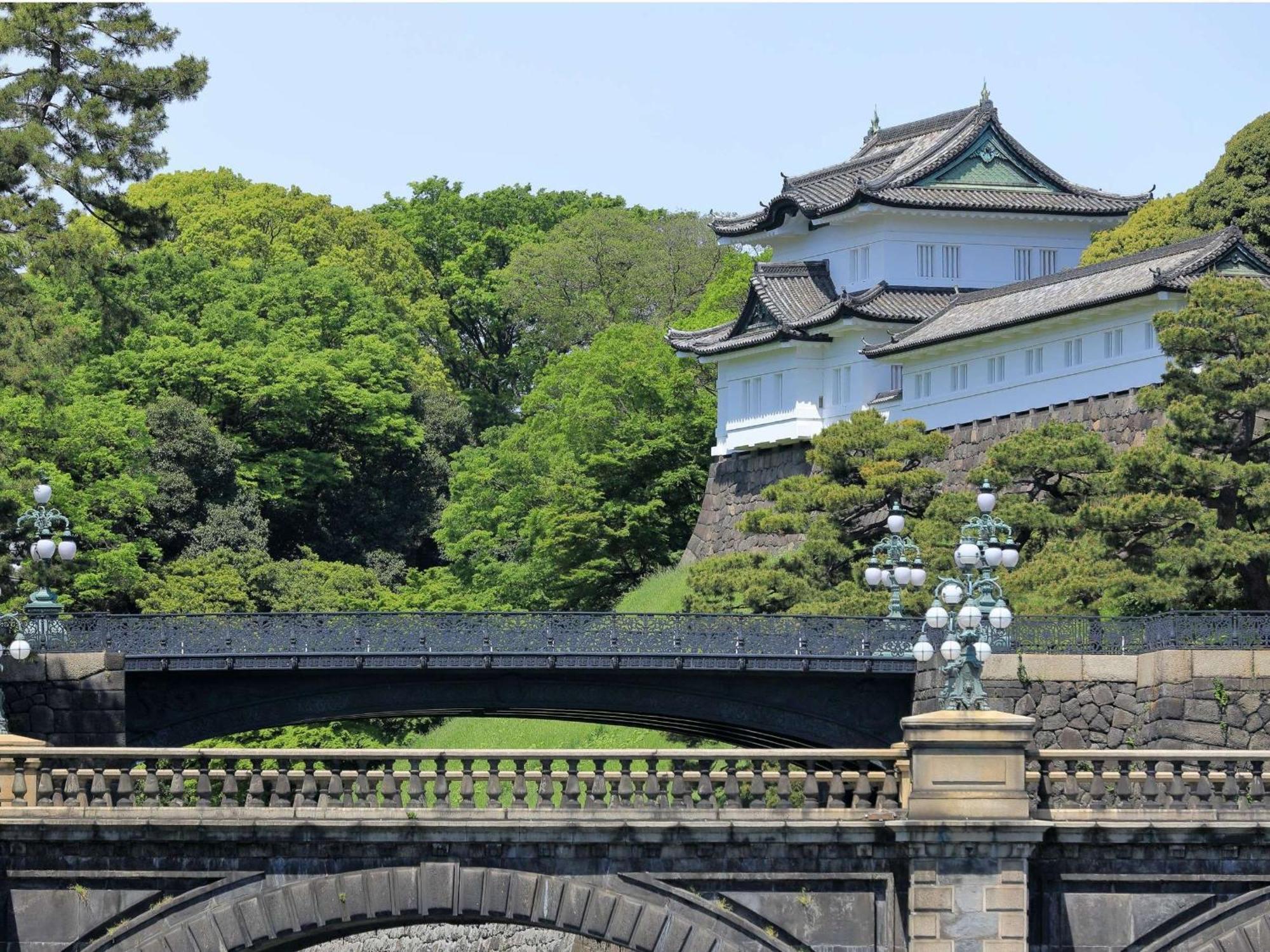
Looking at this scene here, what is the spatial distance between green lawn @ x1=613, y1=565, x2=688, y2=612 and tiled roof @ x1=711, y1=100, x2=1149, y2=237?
1062 centimetres

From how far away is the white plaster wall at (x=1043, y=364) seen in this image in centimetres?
7169

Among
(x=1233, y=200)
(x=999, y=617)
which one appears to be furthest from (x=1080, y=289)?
(x=999, y=617)

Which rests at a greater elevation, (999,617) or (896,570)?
(896,570)

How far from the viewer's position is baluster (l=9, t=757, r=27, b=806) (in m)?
39.9

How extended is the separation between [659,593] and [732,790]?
143 ft

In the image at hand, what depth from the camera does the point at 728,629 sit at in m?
55.5

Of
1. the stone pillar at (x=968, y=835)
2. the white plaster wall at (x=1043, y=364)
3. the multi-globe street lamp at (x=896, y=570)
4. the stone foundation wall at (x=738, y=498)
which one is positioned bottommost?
the stone pillar at (x=968, y=835)

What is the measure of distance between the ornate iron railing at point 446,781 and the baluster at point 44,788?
0.01 metres

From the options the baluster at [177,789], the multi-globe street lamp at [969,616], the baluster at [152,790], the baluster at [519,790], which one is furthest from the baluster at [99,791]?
the multi-globe street lamp at [969,616]

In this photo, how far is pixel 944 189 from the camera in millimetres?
86000

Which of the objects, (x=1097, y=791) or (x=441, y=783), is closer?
(x=1097, y=791)

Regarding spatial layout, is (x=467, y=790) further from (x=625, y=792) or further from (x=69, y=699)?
(x=69, y=699)

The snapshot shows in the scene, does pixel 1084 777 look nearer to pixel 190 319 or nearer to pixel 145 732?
pixel 145 732

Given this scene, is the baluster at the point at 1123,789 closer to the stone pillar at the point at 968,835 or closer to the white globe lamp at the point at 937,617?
the stone pillar at the point at 968,835
